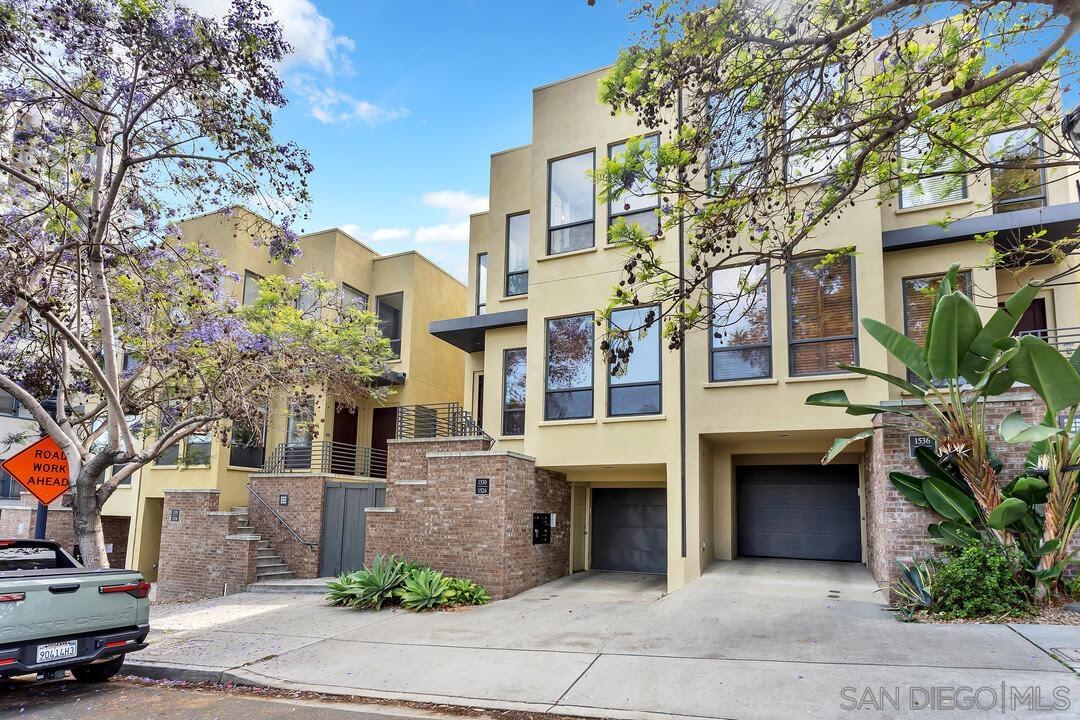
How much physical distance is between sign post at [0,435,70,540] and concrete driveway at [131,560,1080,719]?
2.53 m

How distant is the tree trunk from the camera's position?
10.0 meters

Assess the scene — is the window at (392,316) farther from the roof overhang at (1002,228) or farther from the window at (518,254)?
the roof overhang at (1002,228)

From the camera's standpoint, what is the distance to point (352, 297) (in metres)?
21.0

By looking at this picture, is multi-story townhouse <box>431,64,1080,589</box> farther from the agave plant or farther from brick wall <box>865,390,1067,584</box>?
the agave plant

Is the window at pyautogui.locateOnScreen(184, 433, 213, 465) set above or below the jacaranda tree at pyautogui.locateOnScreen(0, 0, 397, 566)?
below

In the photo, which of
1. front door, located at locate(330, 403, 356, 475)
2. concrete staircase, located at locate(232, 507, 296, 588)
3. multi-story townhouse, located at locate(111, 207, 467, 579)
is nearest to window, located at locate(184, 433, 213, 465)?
multi-story townhouse, located at locate(111, 207, 467, 579)

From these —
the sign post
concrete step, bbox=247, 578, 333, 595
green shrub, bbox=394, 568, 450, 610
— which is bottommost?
concrete step, bbox=247, 578, 333, 595

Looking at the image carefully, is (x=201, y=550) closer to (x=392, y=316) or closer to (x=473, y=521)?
(x=473, y=521)

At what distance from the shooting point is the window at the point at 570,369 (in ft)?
44.3

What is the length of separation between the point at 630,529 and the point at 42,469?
34.4 feet

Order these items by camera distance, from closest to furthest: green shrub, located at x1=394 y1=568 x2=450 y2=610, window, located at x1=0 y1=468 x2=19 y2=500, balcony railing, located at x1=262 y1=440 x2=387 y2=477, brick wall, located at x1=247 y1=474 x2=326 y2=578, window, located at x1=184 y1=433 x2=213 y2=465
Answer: green shrub, located at x1=394 y1=568 x2=450 y2=610 → brick wall, located at x1=247 y1=474 x2=326 y2=578 → balcony railing, located at x1=262 y1=440 x2=387 y2=477 → window, located at x1=184 y1=433 x2=213 y2=465 → window, located at x1=0 y1=468 x2=19 y2=500

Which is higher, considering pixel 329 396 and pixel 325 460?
pixel 329 396

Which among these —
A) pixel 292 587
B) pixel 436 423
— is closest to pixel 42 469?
pixel 292 587

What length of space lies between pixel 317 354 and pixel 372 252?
7724mm
